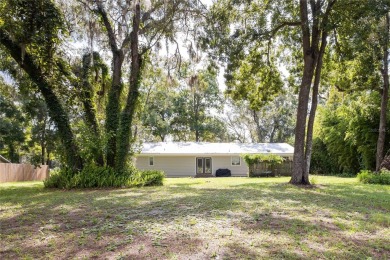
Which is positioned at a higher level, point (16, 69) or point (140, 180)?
point (16, 69)

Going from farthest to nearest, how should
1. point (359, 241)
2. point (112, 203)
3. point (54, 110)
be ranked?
1. point (54, 110)
2. point (112, 203)
3. point (359, 241)

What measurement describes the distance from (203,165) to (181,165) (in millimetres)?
1898

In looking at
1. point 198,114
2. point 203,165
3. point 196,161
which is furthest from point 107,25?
point 198,114

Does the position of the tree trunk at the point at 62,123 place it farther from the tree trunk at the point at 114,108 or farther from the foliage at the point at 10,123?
the foliage at the point at 10,123

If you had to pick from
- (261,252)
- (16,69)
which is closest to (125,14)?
(16,69)

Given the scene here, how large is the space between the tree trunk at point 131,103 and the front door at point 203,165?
47.3 ft

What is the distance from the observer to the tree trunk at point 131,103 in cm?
1431

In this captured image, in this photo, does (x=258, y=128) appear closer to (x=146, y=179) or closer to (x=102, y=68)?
(x=102, y=68)

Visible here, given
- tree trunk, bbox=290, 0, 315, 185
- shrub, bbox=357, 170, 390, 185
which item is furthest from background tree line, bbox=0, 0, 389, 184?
shrub, bbox=357, 170, 390, 185

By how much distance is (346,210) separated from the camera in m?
6.90

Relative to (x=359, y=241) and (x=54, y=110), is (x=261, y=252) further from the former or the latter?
(x=54, y=110)

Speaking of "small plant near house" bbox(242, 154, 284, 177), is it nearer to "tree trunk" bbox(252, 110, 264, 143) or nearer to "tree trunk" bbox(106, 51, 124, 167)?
"tree trunk" bbox(106, 51, 124, 167)

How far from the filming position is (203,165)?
28.9 meters

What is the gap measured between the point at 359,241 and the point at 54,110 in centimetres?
1226
